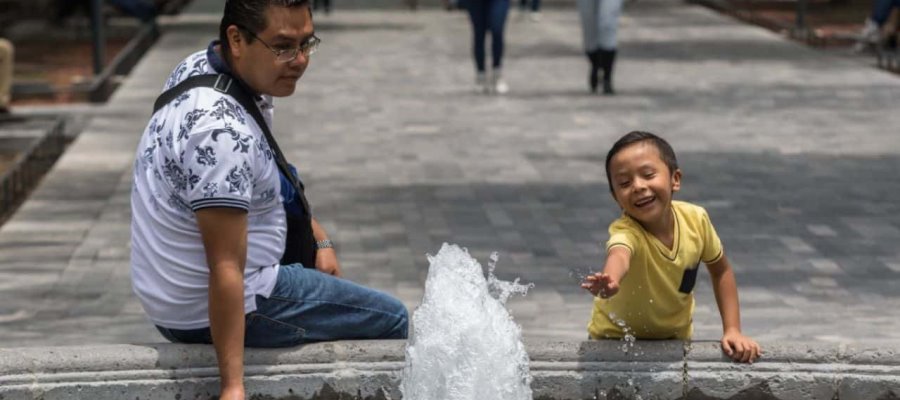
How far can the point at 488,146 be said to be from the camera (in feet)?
46.1

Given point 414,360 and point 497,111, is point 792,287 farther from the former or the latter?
point 497,111

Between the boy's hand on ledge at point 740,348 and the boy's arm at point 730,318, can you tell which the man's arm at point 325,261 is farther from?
the boy's hand on ledge at point 740,348

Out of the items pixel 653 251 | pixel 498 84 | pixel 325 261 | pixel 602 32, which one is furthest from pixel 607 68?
pixel 653 251

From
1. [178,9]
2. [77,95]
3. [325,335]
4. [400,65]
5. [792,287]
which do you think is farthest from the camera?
[178,9]

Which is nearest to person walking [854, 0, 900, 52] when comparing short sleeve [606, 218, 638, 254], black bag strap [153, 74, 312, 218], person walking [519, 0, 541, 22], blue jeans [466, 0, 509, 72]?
blue jeans [466, 0, 509, 72]

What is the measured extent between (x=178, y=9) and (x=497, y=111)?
50.4ft

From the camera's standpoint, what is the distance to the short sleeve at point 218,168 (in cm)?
480

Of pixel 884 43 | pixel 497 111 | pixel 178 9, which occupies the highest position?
pixel 497 111

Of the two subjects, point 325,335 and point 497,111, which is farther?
point 497,111

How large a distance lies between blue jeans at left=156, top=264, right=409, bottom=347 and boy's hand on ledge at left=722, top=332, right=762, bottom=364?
0.88 meters

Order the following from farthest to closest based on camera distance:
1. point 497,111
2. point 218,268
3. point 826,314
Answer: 1. point 497,111
2. point 826,314
3. point 218,268

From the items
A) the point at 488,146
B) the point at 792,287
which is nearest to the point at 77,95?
the point at 488,146

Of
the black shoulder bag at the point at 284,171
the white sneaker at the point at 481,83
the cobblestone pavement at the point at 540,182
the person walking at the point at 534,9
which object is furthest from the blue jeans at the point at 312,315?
the person walking at the point at 534,9

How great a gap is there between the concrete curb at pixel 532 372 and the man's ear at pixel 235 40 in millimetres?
753
